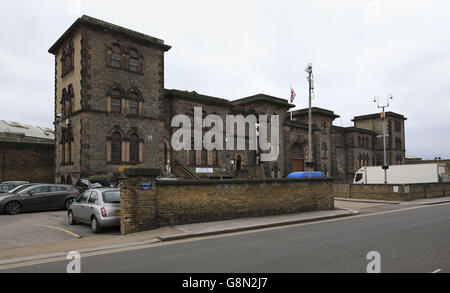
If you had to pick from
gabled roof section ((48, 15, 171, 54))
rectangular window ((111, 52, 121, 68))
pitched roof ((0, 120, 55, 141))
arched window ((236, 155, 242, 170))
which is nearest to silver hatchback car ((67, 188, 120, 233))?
rectangular window ((111, 52, 121, 68))

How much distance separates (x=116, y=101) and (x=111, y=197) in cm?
1776

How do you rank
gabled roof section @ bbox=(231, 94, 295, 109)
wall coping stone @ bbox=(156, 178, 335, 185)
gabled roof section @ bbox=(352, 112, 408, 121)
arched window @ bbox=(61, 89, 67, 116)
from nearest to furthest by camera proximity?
wall coping stone @ bbox=(156, 178, 335, 185) < arched window @ bbox=(61, 89, 67, 116) < gabled roof section @ bbox=(231, 94, 295, 109) < gabled roof section @ bbox=(352, 112, 408, 121)

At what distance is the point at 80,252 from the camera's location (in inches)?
348

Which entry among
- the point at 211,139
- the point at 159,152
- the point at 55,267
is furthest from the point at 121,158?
the point at 55,267

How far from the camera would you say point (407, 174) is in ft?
104

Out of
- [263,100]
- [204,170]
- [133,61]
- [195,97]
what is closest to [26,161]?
[133,61]

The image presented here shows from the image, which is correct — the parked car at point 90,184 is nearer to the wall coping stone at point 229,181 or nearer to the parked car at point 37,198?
the parked car at point 37,198

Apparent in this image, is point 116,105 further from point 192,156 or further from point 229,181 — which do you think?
point 229,181

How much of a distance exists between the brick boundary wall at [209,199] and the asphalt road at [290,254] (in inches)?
92.5

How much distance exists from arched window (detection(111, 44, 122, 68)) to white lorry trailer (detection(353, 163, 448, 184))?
25.2 m

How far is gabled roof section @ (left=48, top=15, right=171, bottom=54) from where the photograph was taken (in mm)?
26656

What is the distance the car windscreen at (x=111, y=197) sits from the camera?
39.5 ft

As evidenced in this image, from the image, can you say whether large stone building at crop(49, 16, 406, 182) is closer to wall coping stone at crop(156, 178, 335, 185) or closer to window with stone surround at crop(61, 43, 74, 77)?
window with stone surround at crop(61, 43, 74, 77)
